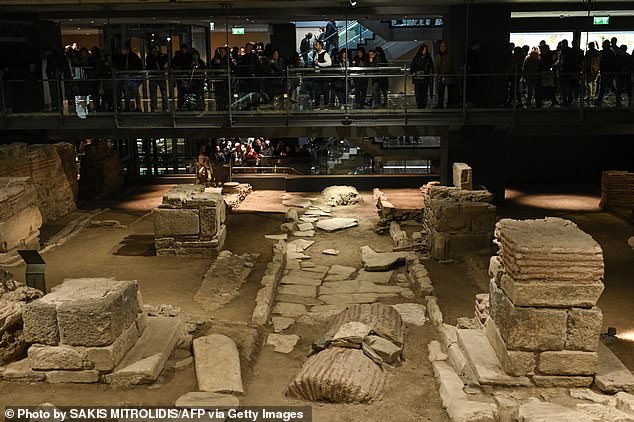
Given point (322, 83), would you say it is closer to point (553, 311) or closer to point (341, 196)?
point (341, 196)

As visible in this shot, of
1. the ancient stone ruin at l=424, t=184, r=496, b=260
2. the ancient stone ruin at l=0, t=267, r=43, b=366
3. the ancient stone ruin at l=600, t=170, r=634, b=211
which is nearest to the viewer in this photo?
the ancient stone ruin at l=0, t=267, r=43, b=366

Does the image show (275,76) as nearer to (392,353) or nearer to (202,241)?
(202,241)

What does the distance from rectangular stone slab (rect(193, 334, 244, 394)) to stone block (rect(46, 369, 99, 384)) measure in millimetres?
1044

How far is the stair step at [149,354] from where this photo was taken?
691cm

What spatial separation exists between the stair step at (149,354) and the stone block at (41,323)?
0.73 meters

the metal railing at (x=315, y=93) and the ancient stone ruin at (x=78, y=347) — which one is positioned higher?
the metal railing at (x=315, y=93)

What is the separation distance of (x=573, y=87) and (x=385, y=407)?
10776 millimetres

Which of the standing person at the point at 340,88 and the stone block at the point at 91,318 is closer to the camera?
the stone block at the point at 91,318

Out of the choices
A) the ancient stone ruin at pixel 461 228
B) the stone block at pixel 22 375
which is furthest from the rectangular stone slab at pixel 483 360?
the ancient stone ruin at pixel 461 228

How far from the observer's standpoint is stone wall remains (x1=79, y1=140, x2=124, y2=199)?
1883 centimetres

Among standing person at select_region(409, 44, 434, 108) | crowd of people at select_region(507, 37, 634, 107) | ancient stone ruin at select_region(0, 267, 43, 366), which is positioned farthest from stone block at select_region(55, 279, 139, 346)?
crowd of people at select_region(507, 37, 634, 107)

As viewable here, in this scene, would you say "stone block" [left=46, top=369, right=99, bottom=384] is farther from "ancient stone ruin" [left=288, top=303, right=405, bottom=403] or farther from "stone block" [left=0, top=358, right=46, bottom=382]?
"ancient stone ruin" [left=288, top=303, right=405, bottom=403]

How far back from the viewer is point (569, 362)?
668cm

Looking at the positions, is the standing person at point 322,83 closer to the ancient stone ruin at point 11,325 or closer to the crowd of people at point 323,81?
the crowd of people at point 323,81
